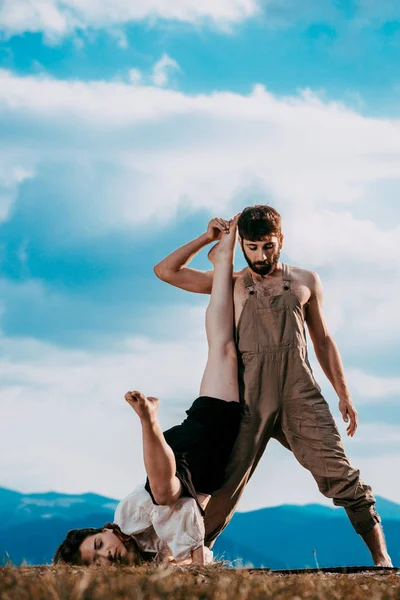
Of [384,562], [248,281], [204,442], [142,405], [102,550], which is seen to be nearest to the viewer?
[142,405]

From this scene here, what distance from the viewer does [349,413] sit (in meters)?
7.38

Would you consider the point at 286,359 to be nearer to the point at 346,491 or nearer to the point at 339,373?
the point at 339,373

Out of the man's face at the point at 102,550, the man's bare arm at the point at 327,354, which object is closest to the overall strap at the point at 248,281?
the man's bare arm at the point at 327,354

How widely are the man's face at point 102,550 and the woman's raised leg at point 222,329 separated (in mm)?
1551

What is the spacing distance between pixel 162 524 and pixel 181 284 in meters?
2.35

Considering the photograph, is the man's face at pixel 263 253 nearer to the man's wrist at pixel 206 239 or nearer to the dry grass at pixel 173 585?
the man's wrist at pixel 206 239

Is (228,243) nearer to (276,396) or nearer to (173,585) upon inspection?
(276,396)

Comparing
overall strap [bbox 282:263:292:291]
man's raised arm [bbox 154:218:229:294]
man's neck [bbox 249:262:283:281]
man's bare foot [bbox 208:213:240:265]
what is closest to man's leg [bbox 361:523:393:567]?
overall strap [bbox 282:263:292:291]

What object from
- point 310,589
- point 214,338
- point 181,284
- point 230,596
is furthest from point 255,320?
point 230,596

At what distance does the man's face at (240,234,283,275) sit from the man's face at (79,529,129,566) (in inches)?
102

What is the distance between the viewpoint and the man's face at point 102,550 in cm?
552

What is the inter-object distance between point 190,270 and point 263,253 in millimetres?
812

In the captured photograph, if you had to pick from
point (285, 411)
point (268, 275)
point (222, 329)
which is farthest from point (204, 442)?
point (268, 275)

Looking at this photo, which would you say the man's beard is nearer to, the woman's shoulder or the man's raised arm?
the man's raised arm
